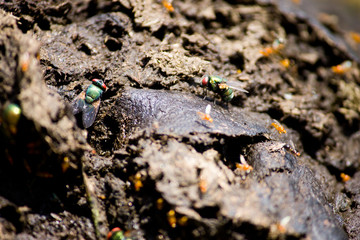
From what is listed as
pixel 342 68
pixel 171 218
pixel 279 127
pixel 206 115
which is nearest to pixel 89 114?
pixel 206 115

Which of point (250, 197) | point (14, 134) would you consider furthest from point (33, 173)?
point (250, 197)

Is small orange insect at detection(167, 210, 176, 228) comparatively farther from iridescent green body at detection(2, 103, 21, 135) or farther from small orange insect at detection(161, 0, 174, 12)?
small orange insect at detection(161, 0, 174, 12)

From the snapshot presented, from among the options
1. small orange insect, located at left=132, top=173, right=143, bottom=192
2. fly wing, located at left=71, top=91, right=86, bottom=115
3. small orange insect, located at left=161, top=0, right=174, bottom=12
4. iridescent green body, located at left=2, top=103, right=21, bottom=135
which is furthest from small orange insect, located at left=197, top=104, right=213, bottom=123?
small orange insect, located at left=161, top=0, right=174, bottom=12

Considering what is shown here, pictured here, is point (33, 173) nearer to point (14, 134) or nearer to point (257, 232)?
point (14, 134)

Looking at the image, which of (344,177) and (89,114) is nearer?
(89,114)

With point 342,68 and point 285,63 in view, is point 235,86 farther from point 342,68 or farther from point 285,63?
point 342,68
